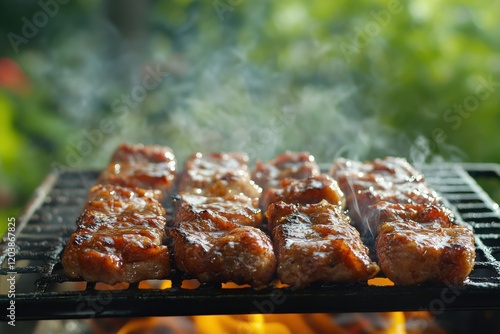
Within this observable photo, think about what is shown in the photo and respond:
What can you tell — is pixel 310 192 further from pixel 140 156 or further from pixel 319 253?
pixel 140 156

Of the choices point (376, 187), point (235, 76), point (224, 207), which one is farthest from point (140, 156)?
point (235, 76)

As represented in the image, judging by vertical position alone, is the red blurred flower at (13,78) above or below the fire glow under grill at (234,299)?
above

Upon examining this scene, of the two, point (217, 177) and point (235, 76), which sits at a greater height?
point (235, 76)

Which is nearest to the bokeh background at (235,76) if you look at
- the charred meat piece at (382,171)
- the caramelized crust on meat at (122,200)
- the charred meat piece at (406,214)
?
the charred meat piece at (382,171)

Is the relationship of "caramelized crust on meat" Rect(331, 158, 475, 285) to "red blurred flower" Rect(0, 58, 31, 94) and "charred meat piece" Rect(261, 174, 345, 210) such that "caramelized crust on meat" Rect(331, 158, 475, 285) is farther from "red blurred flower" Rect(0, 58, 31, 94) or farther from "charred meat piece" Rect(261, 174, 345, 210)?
"red blurred flower" Rect(0, 58, 31, 94)

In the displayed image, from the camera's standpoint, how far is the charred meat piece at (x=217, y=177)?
4156mm

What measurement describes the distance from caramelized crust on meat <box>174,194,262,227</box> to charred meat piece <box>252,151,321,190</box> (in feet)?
1.33

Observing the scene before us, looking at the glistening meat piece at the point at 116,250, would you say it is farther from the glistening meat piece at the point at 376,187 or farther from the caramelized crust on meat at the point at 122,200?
the glistening meat piece at the point at 376,187

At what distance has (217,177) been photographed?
429 centimetres

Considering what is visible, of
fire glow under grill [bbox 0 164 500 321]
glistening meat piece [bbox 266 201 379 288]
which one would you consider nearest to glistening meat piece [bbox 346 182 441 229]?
glistening meat piece [bbox 266 201 379 288]

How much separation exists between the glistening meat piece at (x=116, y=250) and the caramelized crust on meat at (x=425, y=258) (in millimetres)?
1336

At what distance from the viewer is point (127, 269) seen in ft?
10.7

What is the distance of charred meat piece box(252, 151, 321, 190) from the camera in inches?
174

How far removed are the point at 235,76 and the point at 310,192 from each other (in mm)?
3877
